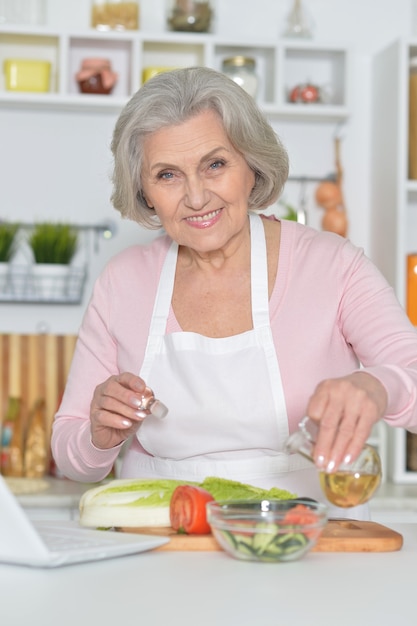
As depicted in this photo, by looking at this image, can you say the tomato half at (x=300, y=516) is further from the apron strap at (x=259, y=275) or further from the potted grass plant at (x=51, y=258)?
the potted grass plant at (x=51, y=258)

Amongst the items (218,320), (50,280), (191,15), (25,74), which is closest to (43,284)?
Result: (50,280)

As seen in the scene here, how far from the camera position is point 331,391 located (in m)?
1.16

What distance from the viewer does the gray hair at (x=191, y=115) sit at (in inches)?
64.9

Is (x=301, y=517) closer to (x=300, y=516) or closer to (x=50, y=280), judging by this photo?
(x=300, y=516)

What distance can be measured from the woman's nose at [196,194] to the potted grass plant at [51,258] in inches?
53.4

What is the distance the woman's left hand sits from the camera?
114 centimetres

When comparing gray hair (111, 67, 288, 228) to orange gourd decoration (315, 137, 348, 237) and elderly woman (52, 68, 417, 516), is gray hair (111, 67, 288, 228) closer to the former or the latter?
elderly woman (52, 68, 417, 516)

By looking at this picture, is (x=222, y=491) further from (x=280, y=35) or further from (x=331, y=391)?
(x=280, y=35)

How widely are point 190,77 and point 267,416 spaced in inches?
22.3

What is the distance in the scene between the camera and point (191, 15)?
295cm

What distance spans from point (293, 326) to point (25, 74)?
155 centimetres

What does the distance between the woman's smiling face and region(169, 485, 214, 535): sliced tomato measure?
0.51 metres

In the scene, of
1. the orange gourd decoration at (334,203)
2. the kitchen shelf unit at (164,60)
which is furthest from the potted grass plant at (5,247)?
the orange gourd decoration at (334,203)

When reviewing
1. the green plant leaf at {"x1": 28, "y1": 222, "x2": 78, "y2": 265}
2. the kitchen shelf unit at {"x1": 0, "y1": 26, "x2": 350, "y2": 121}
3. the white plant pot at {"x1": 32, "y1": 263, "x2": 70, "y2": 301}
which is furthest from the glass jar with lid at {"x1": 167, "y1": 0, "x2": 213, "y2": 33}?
the white plant pot at {"x1": 32, "y1": 263, "x2": 70, "y2": 301}
